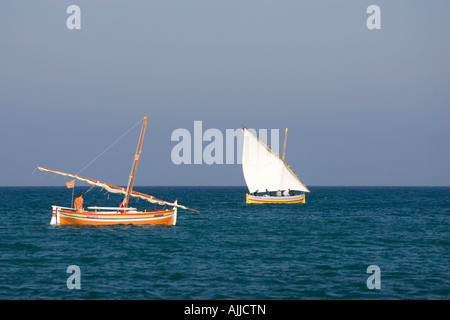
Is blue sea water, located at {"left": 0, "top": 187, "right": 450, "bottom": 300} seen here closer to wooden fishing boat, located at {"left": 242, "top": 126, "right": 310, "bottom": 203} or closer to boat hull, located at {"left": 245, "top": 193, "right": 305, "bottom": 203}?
wooden fishing boat, located at {"left": 242, "top": 126, "right": 310, "bottom": 203}

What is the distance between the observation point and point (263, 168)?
8706 cm

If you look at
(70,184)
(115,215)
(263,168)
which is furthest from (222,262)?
(263,168)

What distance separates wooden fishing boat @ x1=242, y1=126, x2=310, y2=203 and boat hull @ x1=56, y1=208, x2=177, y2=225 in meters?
37.8

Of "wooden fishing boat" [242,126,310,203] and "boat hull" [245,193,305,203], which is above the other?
"wooden fishing boat" [242,126,310,203]

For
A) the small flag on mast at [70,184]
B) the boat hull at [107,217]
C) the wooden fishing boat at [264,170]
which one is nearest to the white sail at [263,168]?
the wooden fishing boat at [264,170]

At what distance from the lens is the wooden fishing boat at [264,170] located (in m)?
84.3

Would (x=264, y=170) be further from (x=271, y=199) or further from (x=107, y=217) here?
(x=107, y=217)

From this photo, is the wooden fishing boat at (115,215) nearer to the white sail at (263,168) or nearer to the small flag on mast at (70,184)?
the small flag on mast at (70,184)

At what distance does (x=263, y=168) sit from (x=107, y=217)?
4479 cm

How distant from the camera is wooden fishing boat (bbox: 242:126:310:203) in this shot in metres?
84.3

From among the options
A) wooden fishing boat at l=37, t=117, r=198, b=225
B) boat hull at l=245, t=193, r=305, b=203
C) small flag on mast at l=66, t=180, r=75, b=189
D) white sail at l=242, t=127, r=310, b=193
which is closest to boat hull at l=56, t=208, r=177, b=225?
wooden fishing boat at l=37, t=117, r=198, b=225

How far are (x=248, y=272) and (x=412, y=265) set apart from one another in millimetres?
9362
